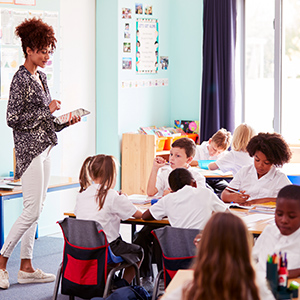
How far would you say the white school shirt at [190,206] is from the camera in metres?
3.07

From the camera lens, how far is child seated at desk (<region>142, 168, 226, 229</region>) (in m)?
3.07

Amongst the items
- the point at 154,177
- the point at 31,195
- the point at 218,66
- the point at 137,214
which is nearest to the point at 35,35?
the point at 31,195

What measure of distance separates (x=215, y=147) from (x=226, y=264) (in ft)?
14.0

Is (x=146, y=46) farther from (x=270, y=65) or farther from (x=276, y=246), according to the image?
(x=276, y=246)

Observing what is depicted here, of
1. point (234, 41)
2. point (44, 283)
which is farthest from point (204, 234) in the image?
point (234, 41)

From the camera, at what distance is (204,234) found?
1614 mm

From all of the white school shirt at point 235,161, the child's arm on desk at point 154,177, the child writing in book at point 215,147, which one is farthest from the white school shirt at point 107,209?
the child writing in book at point 215,147

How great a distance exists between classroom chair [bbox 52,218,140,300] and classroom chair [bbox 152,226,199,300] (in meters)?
0.35

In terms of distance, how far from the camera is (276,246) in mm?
2404

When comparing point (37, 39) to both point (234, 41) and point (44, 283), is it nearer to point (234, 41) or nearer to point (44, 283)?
point (44, 283)

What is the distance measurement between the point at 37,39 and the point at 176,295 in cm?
252

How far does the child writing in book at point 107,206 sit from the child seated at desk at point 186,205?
211 millimetres

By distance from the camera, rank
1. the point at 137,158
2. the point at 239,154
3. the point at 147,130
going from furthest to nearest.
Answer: the point at 147,130, the point at 137,158, the point at 239,154

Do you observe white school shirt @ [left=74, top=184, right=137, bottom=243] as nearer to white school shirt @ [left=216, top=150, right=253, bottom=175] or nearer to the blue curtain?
white school shirt @ [left=216, top=150, right=253, bottom=175]
